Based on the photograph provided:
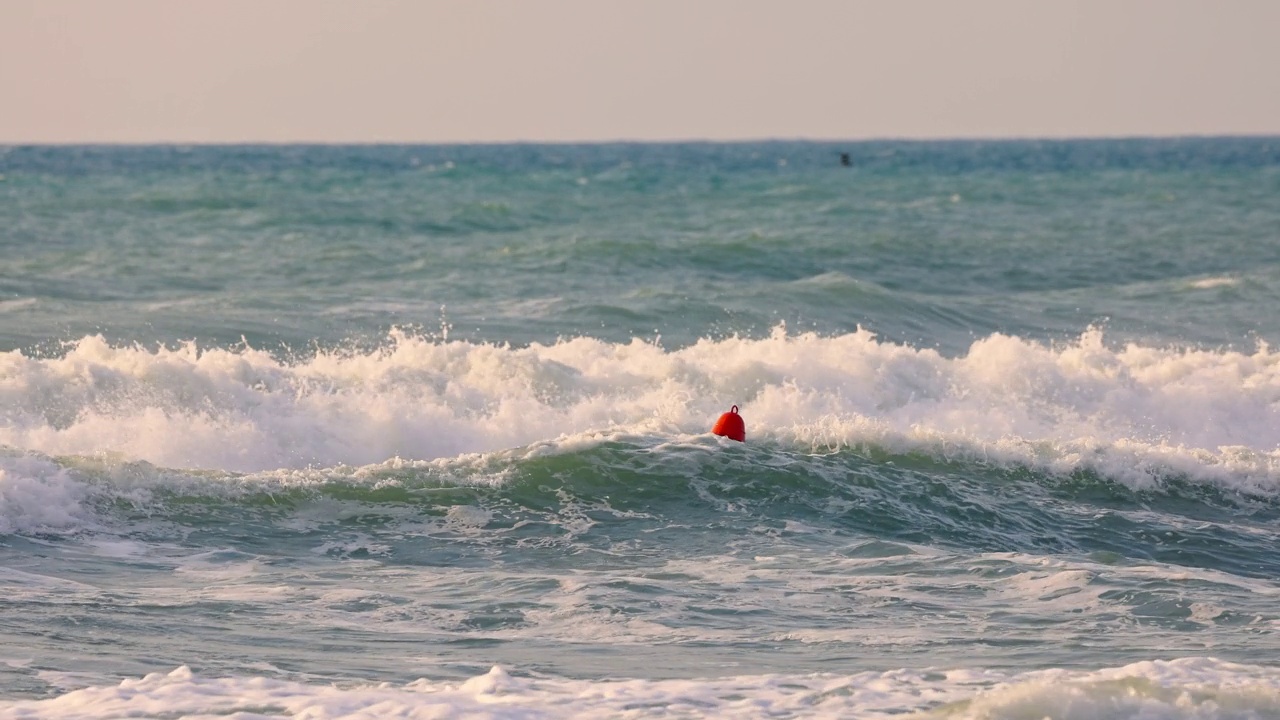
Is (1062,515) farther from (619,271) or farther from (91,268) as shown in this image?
(91,268)

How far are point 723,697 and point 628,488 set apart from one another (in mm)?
5056

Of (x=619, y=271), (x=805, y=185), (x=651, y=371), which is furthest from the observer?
(x=805, y=185)

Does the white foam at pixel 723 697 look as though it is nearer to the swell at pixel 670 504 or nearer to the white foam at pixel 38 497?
the swell at pixel 670 504

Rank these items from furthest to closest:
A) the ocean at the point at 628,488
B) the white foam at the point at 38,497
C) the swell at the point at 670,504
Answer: the swell at the point at 670,504 < the white foam at the point at 38,497 < the ocean at the point at 628,488

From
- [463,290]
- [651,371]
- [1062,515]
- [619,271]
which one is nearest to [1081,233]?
[619,271]

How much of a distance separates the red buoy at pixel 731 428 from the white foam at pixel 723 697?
18.7ft

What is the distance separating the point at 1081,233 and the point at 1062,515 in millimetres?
22128

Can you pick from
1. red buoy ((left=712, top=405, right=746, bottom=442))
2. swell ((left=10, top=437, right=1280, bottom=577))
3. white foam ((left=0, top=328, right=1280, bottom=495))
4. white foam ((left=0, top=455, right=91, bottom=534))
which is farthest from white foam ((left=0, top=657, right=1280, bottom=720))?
red buoy ((left=712, top=405, right=746, bottom=442))

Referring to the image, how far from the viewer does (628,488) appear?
13109 mm

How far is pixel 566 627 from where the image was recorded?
9.54 m

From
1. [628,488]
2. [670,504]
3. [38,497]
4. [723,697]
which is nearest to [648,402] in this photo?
[628,488]

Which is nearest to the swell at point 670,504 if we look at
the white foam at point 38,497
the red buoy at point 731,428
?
the white foam at point 38,497

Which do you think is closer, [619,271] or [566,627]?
[566,627]

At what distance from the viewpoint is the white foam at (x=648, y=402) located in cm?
1429
